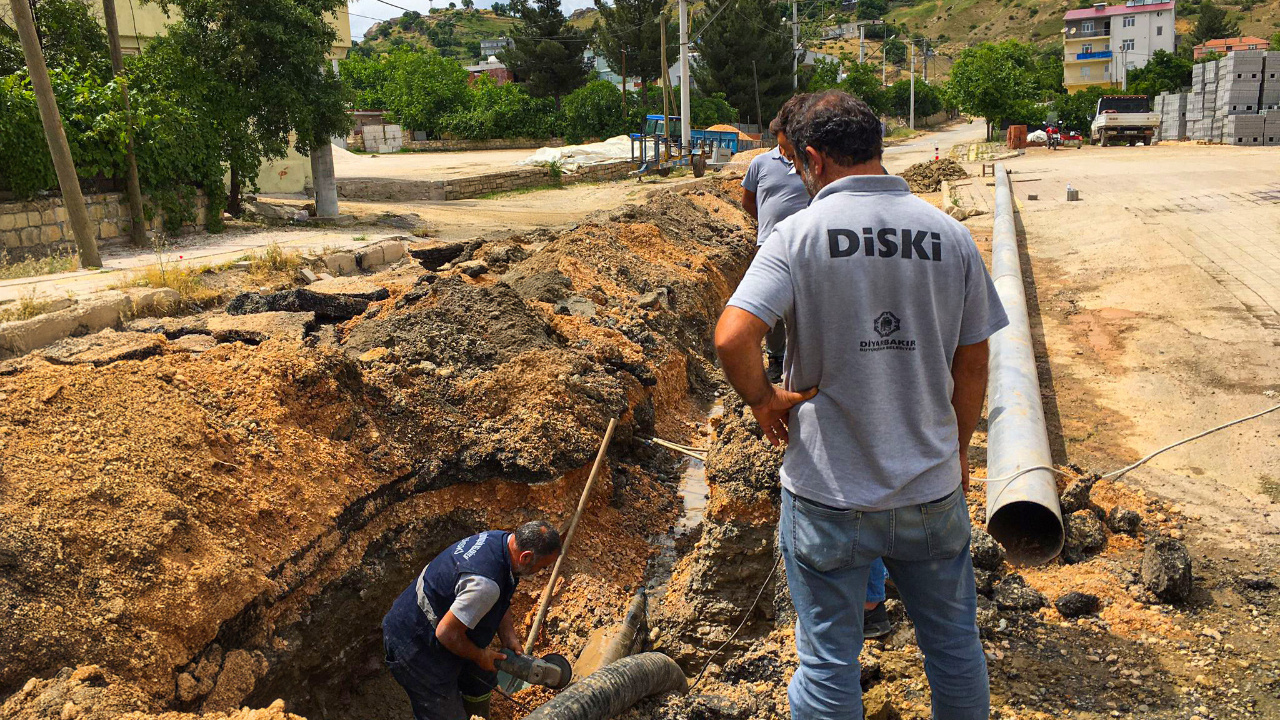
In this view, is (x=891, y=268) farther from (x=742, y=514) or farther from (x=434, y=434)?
(x=434, y=434)

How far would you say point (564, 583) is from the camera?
5.22 meters

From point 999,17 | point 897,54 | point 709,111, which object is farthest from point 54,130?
point 999,17

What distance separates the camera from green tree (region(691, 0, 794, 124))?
154 feet

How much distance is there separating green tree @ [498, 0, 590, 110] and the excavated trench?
40637 mm

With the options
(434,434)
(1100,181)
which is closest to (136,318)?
(434,434)

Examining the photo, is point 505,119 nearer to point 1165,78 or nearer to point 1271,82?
point 1271,82

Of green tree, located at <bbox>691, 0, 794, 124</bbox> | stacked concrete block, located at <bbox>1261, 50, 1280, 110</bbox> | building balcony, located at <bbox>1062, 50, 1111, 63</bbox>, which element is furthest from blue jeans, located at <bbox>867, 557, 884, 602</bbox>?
building balcony, located at <bbox>1062, 50, 1111, 63</bbox>

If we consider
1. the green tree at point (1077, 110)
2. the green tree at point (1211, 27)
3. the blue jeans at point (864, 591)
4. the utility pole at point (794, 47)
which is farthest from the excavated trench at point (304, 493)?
the green tree at point (1211, 27)

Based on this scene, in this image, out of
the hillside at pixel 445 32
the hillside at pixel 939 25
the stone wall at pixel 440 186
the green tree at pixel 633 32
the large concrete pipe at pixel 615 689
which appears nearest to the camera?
the large concrete pipe at pixel 615 689

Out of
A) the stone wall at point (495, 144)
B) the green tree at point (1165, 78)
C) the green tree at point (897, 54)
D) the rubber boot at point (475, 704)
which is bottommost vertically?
the rubber boot at point (475, 704)

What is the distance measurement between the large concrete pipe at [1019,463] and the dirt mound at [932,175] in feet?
58.4

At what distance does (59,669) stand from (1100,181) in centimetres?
2063

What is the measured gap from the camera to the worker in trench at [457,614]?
3807mm

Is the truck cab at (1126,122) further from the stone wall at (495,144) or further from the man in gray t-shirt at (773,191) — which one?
→ the man in gray t-shirt at (773,191)
